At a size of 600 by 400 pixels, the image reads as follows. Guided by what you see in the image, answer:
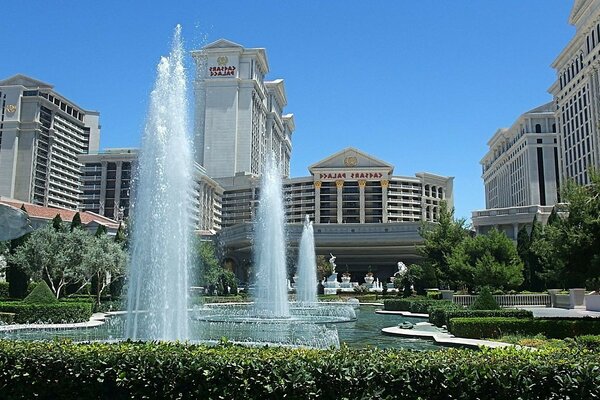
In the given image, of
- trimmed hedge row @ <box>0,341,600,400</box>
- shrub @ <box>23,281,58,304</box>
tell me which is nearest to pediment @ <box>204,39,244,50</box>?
shrub @ <box>23,281,58,304</box>

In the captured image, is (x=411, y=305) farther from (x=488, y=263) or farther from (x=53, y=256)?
(x=53, y=256)

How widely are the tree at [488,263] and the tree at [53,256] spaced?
2578 cm

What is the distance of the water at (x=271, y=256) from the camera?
110ft

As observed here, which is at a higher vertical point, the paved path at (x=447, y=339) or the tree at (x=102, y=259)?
Result: the tree at (x=102, y=259)

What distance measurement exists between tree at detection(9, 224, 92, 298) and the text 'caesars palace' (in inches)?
3010

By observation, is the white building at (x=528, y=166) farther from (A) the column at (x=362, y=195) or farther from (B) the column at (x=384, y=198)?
(A) the column at (x=362, y=195)

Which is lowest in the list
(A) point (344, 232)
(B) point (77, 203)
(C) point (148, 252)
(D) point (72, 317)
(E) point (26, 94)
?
(D) point (72, 317)

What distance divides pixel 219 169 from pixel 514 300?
10165 cm

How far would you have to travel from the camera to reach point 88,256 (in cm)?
3722

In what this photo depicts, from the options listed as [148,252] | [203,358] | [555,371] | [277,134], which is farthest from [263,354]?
[277,134]

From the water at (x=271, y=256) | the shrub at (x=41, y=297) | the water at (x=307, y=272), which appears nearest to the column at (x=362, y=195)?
the water at (x=307, y=272)

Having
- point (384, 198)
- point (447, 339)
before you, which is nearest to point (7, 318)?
point (447, 339)

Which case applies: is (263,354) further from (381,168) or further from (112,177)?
(112,177)

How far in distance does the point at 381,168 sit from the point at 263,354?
117639 mm
